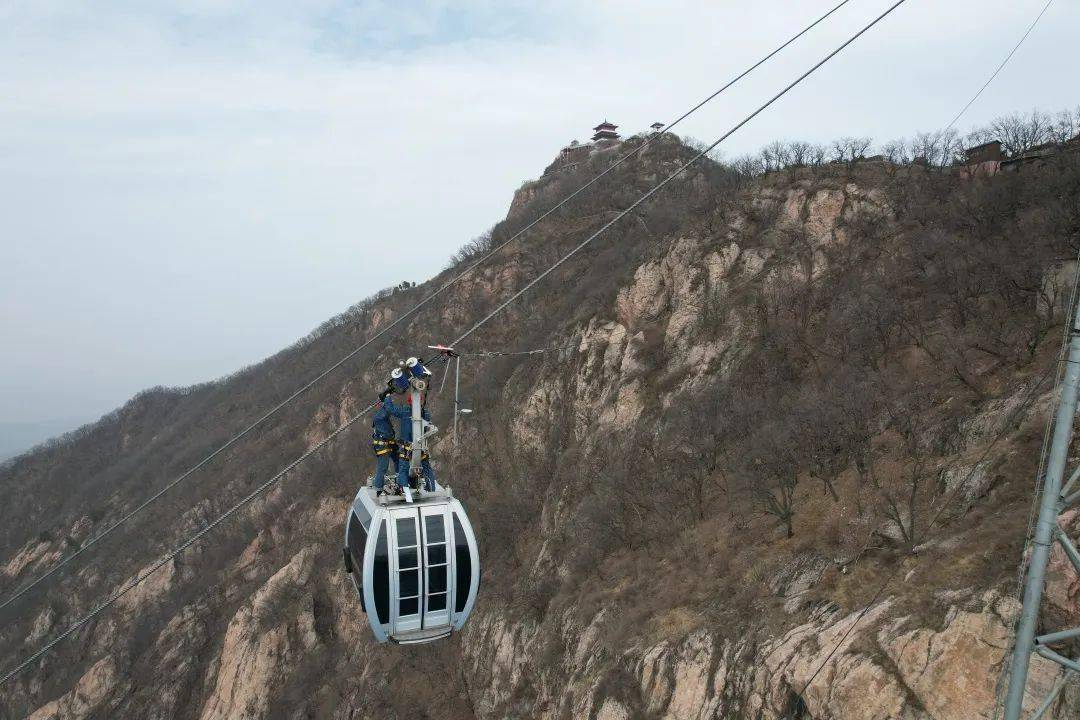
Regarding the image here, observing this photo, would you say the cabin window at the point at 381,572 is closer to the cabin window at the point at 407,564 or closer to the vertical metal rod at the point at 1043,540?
the cabin window at the point at 407,564

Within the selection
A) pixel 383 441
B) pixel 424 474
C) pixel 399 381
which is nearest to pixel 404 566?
pixel 424 474

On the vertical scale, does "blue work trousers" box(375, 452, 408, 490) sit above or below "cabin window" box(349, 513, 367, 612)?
above

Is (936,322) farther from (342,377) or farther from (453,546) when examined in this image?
(342,377)

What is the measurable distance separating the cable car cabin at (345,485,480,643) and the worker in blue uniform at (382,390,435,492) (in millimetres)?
813

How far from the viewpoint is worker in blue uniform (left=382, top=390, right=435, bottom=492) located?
13127 millimetres

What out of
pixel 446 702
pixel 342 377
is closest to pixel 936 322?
pixel 446 702

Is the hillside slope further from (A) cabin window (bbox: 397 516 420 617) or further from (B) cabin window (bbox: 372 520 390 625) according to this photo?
(B) cabin window (bbox: 372 520 390 625)

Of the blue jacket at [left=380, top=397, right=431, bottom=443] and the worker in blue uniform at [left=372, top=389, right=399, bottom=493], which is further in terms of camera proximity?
the blue jacket at [left=380, top=397, right=431, bottom=443]

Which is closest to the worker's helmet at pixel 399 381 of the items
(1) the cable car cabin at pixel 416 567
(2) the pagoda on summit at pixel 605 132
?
(1) the cable car cabin at pixel 416 567

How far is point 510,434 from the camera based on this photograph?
42031mm

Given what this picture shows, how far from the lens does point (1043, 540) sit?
7.68 m

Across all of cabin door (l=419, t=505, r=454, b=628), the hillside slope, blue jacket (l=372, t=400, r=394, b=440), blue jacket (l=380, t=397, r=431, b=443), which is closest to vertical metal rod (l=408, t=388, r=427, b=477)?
blue jacket (l=380, t=397, r=431, b=443)

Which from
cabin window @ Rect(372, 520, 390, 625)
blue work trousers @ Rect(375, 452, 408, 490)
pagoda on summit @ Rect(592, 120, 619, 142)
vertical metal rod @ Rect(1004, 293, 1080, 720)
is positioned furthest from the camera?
pagoda on summit @ Rect(592, 120, 619, 142)

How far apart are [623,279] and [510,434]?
11.9 m
